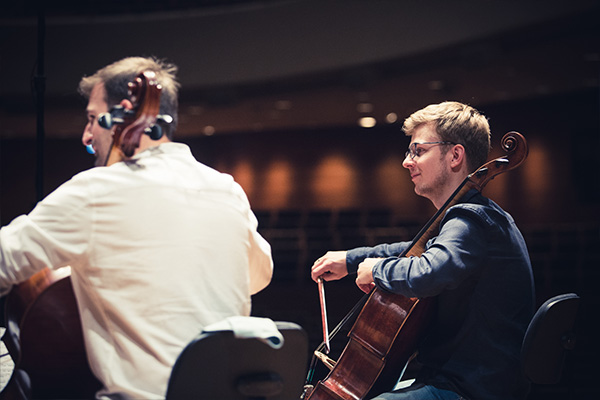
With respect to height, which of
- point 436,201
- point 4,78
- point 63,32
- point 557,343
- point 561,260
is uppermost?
point 63,32

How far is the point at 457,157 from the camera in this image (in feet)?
6.10

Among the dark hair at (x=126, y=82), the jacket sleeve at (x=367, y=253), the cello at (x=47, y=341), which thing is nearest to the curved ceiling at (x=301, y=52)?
the jacket sleeve at (x=367, y=253)

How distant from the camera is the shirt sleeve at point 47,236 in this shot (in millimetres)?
1121

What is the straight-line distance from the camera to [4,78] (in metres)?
8.52

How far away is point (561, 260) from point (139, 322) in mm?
6420

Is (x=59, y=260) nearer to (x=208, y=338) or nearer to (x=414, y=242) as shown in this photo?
(x=208, y=338)

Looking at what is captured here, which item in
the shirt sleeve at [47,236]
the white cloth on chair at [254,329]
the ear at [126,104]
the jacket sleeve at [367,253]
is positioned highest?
the ear at [126,104]

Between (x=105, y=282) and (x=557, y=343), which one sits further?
(x=557, y=343)

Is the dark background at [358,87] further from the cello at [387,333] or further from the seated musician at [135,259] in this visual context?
the seated musician at [135,259]

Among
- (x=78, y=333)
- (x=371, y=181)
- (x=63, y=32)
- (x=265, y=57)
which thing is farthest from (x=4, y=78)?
(x=78, y=333)

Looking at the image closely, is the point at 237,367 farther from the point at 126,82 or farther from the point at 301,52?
the point at 301,52

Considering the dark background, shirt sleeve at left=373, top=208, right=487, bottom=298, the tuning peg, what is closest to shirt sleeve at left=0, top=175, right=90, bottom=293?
the tuning peg

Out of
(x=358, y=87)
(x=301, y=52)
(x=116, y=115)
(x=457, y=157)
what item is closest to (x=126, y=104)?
(x=116, y=115)

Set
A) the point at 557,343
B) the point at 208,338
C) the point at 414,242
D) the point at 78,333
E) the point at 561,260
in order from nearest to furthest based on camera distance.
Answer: the point at 208,338 < the point at 78,333 < the point at 557,343 < the point at 414,242 < the point at 561,260
